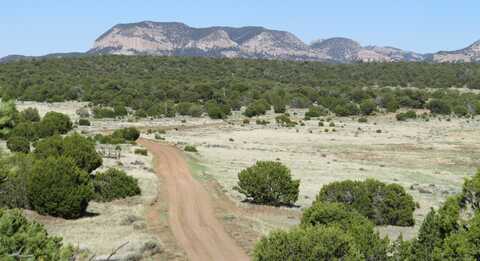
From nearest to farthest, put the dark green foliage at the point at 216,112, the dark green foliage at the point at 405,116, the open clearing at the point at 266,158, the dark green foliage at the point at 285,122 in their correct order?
the open clearing at the point at 266,158, the dark green foliage at the point at 285,122, the dark green foliage at the point at 216,112, the dark green foliage at the point at 405,116

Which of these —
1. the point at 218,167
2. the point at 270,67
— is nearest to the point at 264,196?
the point at 218,167

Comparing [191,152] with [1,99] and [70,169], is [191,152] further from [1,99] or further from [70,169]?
[1,99]

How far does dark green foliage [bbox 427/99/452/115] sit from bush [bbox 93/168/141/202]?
73.4 meters

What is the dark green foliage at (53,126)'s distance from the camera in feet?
165

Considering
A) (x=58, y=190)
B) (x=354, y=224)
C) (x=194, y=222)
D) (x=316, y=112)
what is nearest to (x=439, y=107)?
(x=316, y=112)

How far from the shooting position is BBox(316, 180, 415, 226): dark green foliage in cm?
2366

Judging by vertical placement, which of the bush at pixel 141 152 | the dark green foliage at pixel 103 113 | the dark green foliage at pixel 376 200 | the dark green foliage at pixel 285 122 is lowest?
the dark green foliage at pixel 285 122

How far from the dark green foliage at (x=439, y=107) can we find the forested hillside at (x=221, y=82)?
1.15 metres

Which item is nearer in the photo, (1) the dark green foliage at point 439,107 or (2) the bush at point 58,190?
(2) the bush at point 58,190

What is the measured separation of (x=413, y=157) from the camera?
48.7 metres

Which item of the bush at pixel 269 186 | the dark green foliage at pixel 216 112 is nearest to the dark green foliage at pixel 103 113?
the dark green foliage at pixel 216 112

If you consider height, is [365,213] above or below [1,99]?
below

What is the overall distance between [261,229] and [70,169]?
7.58 metres

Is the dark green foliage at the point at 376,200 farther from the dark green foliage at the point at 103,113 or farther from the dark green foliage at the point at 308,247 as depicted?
the dark green foliage at the point at 103,113
